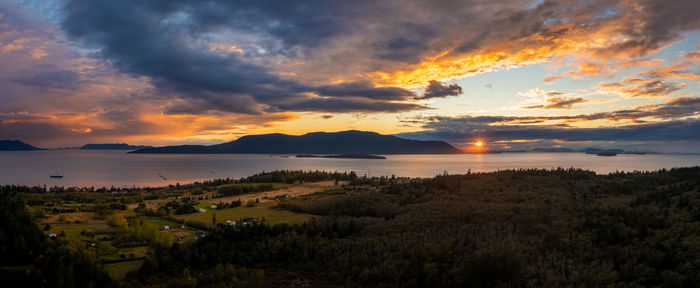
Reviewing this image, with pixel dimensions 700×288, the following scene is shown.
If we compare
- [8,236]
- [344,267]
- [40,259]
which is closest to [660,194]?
[344,267]

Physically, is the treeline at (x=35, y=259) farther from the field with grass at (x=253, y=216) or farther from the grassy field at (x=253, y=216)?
the grassy field at (x=253, y=216)

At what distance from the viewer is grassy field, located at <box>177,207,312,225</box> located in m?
46.5

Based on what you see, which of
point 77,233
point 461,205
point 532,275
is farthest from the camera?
point 461,205

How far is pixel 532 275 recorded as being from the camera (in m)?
19.5

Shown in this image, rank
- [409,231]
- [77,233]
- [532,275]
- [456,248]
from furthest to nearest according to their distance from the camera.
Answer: [77,233]
[409,231]
[456,248]
[532,275]

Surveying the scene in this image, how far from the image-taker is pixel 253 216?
165 feet

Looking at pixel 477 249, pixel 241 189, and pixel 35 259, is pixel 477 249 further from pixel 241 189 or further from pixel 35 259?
pixel 241 189

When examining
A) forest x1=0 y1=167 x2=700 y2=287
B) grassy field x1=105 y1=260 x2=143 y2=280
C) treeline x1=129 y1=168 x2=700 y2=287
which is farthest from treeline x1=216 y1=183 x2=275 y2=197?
grassy field x1=105 y1=260 x2=143 y2=280

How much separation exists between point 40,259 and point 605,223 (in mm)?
39534

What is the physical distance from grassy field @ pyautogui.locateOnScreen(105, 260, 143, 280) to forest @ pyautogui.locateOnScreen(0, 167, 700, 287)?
2.30ft

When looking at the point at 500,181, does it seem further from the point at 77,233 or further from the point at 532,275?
the point at 77,233

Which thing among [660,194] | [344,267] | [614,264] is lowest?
[344,267]

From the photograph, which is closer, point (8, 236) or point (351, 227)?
point (8, 236)

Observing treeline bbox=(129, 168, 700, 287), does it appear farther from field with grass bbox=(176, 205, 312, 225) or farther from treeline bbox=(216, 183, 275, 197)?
treeline bbox=(216, 183, 275, 197)
